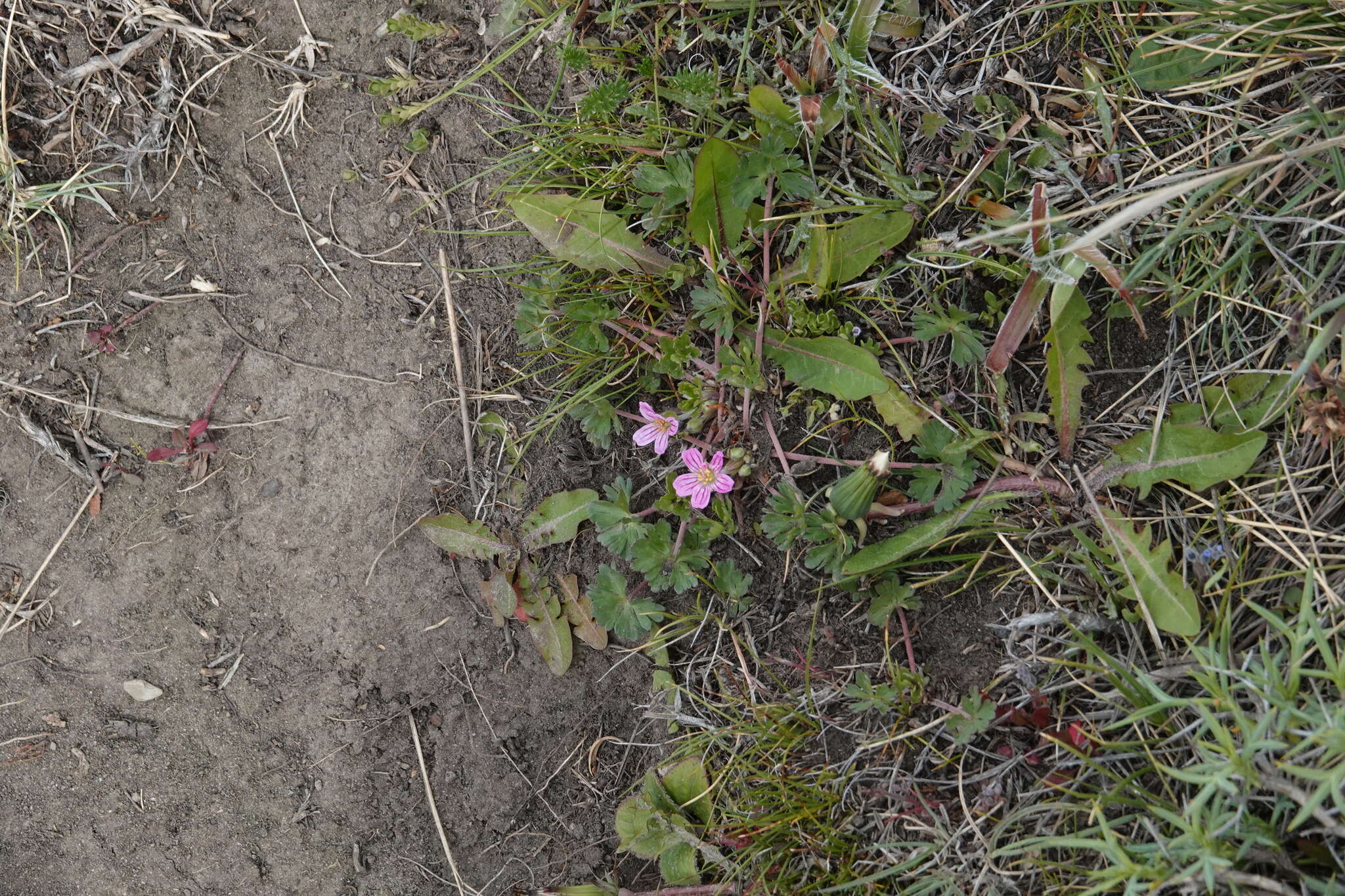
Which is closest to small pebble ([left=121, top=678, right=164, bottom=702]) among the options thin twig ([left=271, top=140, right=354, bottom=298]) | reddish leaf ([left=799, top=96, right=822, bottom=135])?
thin twig ([left=271, top=140, right=354, bottom=298])

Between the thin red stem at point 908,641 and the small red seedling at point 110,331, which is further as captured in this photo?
the small red seedling at point 110,331

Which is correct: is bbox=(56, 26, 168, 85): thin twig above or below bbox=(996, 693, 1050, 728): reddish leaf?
above

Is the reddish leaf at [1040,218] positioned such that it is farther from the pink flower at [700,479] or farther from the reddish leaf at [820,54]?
the pink flower at [700,479]

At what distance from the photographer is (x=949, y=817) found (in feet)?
7.63

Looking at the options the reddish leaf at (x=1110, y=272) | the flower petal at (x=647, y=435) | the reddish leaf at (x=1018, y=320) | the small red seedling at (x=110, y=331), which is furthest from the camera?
the small red seedling at (x=110, y=331)

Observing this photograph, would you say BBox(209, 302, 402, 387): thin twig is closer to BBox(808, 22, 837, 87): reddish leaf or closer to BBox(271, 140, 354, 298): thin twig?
BBox(271, 140, 354, 298): thin twig

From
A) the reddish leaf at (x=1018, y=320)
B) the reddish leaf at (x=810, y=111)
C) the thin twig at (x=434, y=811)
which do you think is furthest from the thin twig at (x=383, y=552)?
the reddish leaf at (x=1018, y=320)

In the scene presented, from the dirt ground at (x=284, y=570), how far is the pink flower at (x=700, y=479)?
41 centimetres

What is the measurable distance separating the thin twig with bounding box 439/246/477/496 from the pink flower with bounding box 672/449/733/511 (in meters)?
0.73

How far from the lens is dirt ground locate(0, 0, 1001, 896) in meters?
2.71

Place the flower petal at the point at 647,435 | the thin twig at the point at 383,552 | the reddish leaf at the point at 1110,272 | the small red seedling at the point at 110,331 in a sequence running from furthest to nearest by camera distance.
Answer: the small red seedling at the point at 110,331 → the thin twig at the point at 383,552 → the flower petal at the point at 647,435 → the reddish leaf at the point at 1110,272

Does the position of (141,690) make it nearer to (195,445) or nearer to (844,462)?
(195,445)

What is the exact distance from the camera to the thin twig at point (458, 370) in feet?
9.09

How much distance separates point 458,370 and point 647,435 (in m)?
0.71
